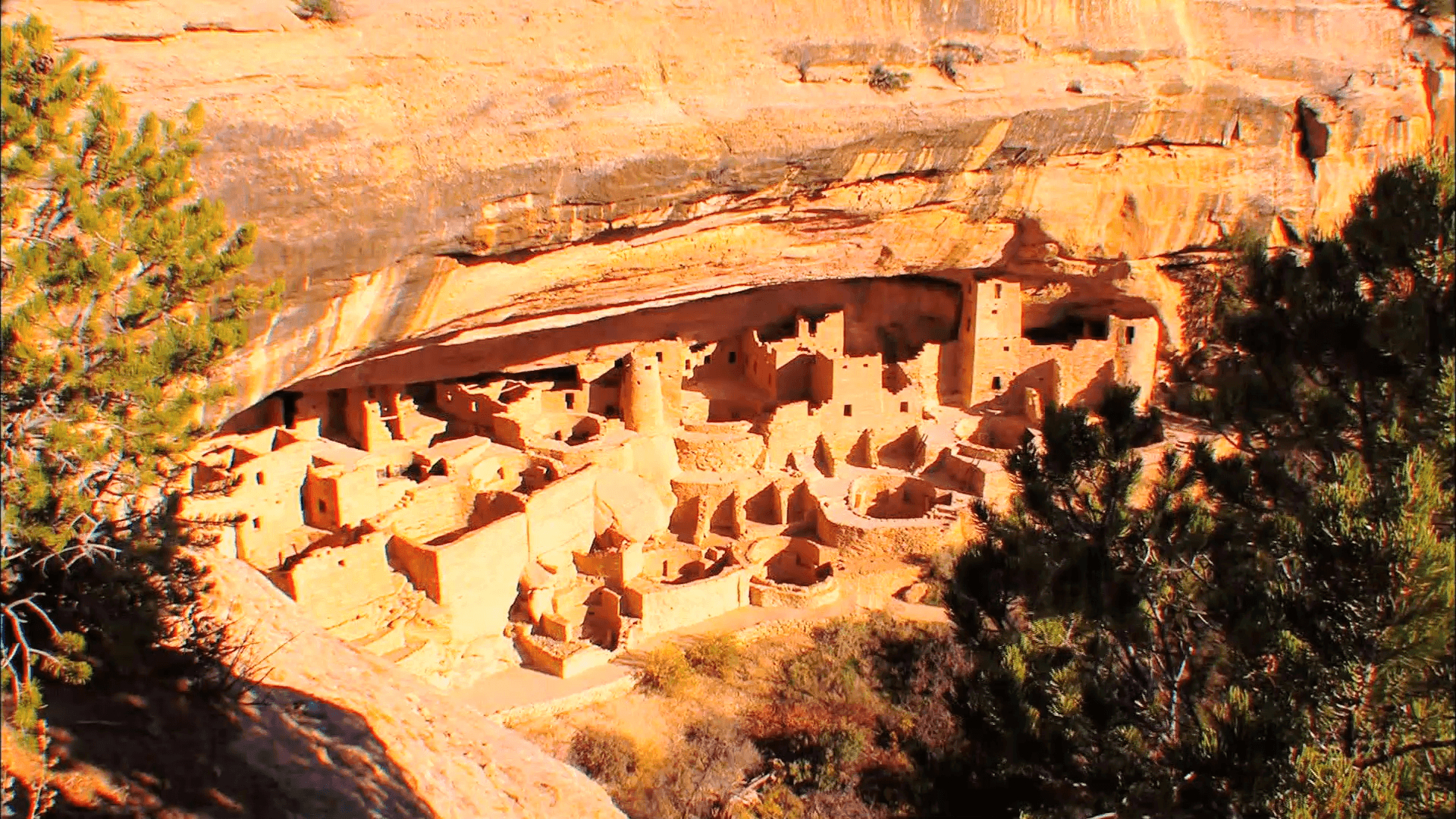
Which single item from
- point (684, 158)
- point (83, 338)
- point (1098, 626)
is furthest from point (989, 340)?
point (83, 338)

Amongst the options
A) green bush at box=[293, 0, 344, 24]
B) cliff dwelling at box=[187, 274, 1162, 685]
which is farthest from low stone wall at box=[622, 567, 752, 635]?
green bush at box=[293, 0, 344, 24]

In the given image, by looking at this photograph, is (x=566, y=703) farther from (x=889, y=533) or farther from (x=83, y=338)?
(x=83, y=338)

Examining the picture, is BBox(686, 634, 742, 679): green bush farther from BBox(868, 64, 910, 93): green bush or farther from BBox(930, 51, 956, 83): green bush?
BBox(930, 51, 956, 83): green bush

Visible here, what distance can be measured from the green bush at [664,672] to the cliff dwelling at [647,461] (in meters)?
0.44

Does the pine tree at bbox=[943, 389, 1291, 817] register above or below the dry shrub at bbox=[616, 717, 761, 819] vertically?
above

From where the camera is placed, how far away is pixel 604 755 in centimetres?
1130

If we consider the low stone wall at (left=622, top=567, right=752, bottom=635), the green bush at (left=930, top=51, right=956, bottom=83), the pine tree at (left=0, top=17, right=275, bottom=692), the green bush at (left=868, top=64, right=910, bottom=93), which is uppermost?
the green bush at (left=930, top=51, right=956, bottom=83)

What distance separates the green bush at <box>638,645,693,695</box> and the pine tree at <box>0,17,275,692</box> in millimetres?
7002

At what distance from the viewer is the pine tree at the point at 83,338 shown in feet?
16.6

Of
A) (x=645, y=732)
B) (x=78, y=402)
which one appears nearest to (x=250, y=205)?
(x=78, y=402)

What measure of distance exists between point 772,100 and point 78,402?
26.0ft

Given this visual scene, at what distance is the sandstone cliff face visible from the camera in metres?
9.37

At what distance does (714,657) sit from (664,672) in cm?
65

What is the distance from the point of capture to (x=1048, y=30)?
44.8ft
